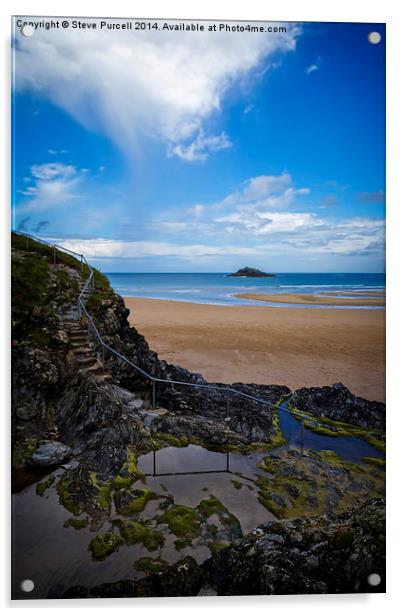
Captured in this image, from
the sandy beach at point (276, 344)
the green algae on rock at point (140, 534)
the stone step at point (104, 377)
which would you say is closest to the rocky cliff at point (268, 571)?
the green algae on rock at point (140, 534)

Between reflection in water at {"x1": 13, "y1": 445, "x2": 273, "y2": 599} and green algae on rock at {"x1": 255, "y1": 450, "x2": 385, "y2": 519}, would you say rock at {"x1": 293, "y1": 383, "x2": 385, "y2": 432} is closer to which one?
green algae on rock at {"x1": 255, "y1": 450, "x2": 385, "y2": 519}

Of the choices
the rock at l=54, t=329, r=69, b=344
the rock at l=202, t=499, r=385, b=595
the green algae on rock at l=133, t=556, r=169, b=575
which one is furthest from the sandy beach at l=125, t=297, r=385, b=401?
the rock at l=54, t=329, r=69, b=344

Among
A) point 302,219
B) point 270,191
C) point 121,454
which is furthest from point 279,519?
point 270,191

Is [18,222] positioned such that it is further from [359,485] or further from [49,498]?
[359,485]

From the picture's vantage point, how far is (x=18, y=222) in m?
3.07

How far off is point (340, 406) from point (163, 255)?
301cm

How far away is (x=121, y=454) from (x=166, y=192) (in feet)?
8.96

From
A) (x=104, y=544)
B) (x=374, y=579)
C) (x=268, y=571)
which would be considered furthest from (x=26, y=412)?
(x=374, y=579)

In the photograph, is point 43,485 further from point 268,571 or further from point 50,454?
point 268,571

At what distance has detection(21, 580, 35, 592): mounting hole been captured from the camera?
8.85ft

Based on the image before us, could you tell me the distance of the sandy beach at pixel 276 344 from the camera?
11.3 feet

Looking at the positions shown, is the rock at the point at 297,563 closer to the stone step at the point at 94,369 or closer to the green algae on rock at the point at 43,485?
the green algae on rock at the point at 43,485

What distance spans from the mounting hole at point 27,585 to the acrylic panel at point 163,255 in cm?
1

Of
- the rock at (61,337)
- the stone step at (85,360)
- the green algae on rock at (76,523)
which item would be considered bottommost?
the green algae on rock at (76,523)
